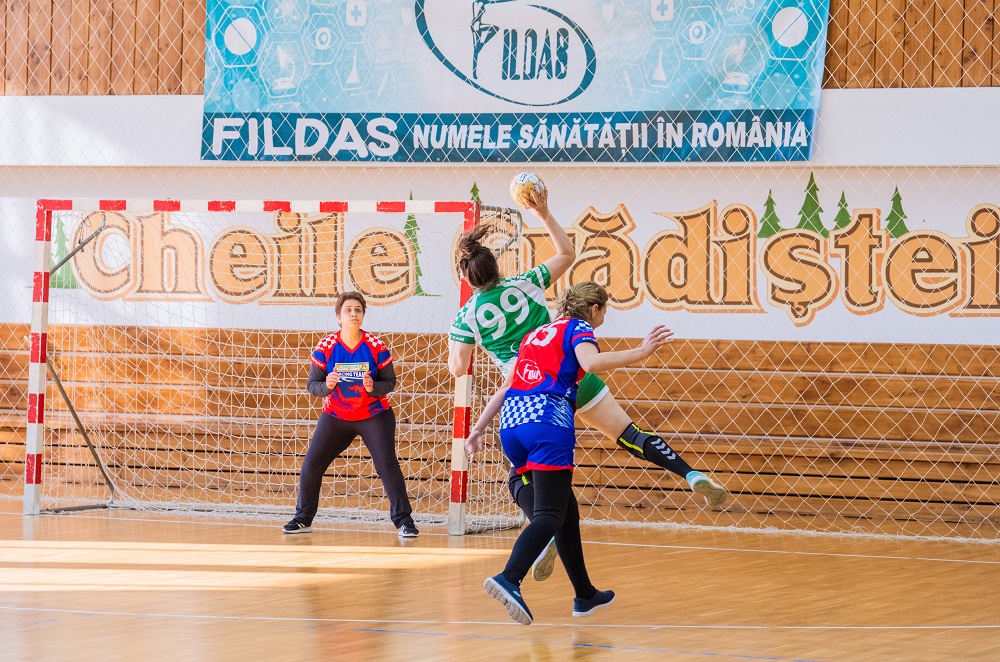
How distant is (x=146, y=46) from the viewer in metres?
11.7

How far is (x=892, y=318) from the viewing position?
1009cm

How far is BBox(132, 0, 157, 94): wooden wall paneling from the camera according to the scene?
1165 centimetres

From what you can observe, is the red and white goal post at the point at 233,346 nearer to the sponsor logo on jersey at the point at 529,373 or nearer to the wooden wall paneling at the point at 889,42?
the wooden wall paneling at the point at 889,42

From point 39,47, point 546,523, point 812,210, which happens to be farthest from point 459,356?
→ point 39,47

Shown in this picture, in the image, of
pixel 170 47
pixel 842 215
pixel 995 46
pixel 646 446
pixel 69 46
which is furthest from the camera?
pixel 69 46

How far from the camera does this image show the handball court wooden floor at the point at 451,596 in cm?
525

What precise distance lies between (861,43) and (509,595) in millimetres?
6418

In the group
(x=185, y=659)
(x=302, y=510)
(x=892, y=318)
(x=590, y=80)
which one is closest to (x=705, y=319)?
(x=892, y=318)

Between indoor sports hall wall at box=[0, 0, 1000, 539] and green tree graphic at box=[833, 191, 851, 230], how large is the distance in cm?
Answer: 2

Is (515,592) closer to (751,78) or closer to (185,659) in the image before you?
Answer: (185,659)

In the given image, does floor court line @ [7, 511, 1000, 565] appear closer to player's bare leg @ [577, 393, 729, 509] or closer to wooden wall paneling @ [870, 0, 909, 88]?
player's bare leg @ [577, 393, 729, 509]

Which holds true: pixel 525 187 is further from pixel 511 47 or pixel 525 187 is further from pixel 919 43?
pixel 919 43

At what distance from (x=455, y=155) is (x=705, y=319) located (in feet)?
8.18

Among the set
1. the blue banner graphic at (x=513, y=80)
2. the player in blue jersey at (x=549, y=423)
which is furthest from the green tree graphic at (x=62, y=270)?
the player in blue jersey at (x=549, y=423)
